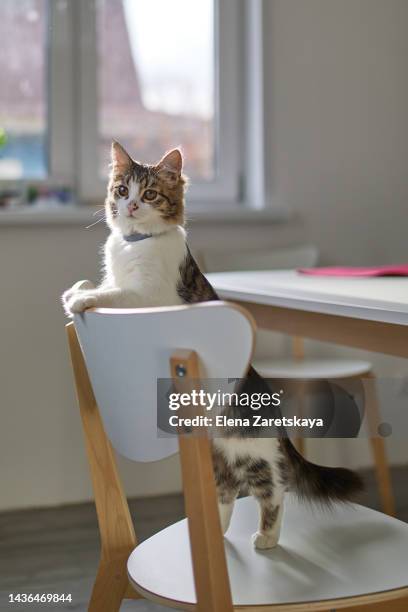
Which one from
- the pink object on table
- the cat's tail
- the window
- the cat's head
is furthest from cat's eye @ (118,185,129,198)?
the window

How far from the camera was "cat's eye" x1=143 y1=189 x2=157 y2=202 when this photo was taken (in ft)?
4.51

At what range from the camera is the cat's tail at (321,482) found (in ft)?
3.90

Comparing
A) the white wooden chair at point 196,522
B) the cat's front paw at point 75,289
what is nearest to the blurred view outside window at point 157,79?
the cat's front paw at point 75,289

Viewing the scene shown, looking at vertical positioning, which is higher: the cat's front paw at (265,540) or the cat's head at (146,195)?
the cat's head at (146,195)

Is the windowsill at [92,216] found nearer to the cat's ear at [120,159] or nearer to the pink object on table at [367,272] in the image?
the pink object on table at [367,272]

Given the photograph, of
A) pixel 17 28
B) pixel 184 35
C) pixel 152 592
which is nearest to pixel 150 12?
pixel 184 35

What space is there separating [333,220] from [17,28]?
1172 mm

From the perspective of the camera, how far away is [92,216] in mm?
2562

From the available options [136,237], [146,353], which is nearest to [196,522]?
[146,353]

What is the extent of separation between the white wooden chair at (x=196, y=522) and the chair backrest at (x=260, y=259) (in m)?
1.27

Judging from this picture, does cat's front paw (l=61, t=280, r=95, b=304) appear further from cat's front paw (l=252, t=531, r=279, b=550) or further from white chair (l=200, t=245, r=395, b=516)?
white chair (l=200, t=245, r=395, b=516)

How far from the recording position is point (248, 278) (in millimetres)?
Answer: 2020

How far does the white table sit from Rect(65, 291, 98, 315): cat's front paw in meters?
0.47

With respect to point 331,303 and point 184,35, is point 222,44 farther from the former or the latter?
point 331,303
